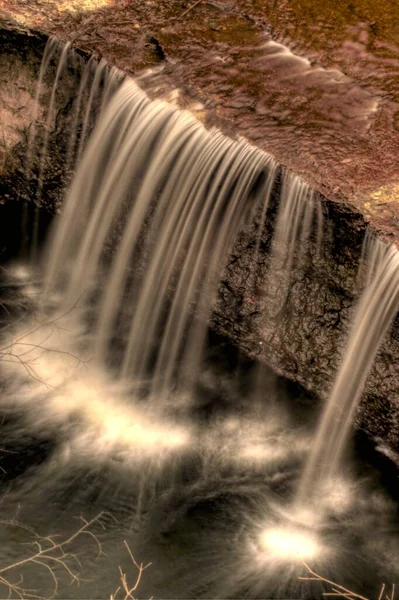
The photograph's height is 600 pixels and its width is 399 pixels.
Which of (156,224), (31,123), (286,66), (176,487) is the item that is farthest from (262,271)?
(31,123)

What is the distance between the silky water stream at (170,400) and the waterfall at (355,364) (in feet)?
0.04

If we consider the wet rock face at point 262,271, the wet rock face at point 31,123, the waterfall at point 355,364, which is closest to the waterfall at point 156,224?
the wet rock face at point 262,271

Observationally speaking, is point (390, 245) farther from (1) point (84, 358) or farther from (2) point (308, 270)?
(1) point (84, 358)

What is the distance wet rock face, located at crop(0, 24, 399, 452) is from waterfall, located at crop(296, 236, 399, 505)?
0.26 feet

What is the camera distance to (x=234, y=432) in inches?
231

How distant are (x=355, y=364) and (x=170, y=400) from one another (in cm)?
141

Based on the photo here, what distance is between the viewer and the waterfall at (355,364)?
530 cm

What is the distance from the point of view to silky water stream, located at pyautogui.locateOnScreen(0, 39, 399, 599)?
4.96 m

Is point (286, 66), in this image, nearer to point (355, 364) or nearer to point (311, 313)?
point (311, 313)

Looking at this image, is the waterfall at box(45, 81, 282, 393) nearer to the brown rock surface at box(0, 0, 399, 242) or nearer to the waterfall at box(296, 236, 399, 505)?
the brown rock surface at box(0, 0, 399, 242)

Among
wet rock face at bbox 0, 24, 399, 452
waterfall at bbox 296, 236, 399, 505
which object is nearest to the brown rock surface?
wet rock face at bbox 0, 24, 399, 452

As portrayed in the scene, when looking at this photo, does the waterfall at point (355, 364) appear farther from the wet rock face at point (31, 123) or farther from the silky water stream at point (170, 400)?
the wet rock face at point (31, 123)

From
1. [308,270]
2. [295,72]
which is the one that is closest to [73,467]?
[308,270]

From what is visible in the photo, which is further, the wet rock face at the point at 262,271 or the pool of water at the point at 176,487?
the wet rock face at the point at 262,271
